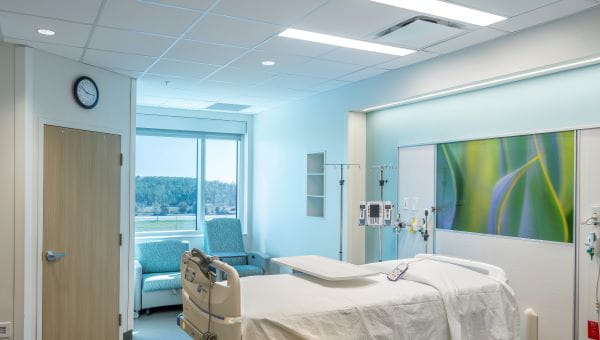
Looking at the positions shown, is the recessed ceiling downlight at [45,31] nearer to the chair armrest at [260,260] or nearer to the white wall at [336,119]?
the white wall at [336,119]

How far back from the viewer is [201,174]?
22.4 ft

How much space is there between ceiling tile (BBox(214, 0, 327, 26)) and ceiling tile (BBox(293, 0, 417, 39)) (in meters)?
0.08

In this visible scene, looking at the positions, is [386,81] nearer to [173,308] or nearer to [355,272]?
[355,272]

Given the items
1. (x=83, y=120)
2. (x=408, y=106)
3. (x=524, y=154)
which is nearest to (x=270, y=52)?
(x=408, y=106)

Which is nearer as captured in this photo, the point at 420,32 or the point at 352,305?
the point at 352,305

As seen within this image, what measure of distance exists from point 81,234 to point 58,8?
6.59 ft

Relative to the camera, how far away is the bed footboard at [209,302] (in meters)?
2.14

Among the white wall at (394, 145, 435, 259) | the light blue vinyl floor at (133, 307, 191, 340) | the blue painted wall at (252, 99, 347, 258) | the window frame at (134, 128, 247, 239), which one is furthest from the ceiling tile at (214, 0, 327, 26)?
the window frame at (134, 128, 247, 239)

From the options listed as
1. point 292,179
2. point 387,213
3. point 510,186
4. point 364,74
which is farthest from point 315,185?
point 510,186

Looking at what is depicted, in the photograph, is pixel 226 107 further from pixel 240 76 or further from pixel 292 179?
pixel 240 76

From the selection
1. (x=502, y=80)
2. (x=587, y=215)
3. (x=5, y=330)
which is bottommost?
(x=5, y=330)

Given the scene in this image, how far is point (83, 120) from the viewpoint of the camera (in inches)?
158

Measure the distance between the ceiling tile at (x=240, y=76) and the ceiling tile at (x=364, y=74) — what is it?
74 centimetres

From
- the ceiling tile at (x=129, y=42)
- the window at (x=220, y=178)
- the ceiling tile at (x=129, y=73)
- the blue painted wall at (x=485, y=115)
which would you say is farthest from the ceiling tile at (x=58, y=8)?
the window at (x=220, y=178)
